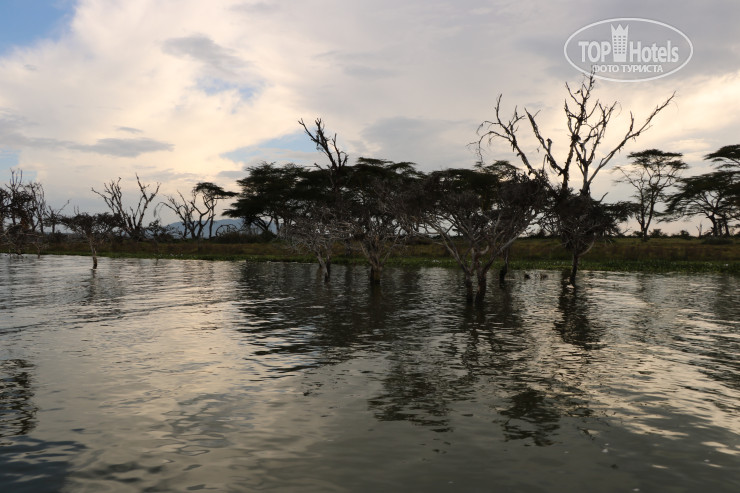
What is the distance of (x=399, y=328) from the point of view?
20.6m

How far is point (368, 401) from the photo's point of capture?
11.3m

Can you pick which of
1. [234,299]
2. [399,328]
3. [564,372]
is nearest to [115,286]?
[234,299]

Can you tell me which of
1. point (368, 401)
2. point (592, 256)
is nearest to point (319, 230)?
point (368, 401)

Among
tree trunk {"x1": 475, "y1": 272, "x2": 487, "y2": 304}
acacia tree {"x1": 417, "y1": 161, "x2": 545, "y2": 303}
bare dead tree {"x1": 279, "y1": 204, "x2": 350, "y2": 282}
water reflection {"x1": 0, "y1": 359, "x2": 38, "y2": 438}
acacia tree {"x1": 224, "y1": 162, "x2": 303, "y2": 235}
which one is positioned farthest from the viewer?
acacia tree {"x1": 224, "y1": 162, "x2": 303, "y2": 235}

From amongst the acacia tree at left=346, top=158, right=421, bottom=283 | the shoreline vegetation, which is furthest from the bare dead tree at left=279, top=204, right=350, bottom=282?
the shoreline vegetation

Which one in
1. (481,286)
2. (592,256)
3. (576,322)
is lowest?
(576,322)

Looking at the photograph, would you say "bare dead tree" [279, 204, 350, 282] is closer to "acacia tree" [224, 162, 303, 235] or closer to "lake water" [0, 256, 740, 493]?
"lake water" [0, 256, 740, 493]

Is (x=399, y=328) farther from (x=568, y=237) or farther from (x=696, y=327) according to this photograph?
(x=568, y=237)

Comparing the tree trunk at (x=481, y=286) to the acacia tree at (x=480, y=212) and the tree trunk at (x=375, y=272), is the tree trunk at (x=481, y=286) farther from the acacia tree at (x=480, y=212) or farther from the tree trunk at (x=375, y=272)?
the tree trunk at (x=375, y=272)

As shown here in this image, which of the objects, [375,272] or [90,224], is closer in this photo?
[375,272]

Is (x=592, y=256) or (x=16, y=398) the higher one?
(x=592, y=256)

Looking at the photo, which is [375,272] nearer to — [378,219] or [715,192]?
[378,219]

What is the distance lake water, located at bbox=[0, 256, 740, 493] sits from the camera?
784cm

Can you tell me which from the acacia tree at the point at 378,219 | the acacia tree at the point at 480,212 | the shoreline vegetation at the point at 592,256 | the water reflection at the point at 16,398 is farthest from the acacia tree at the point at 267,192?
the water reflection at the point at 16,398
